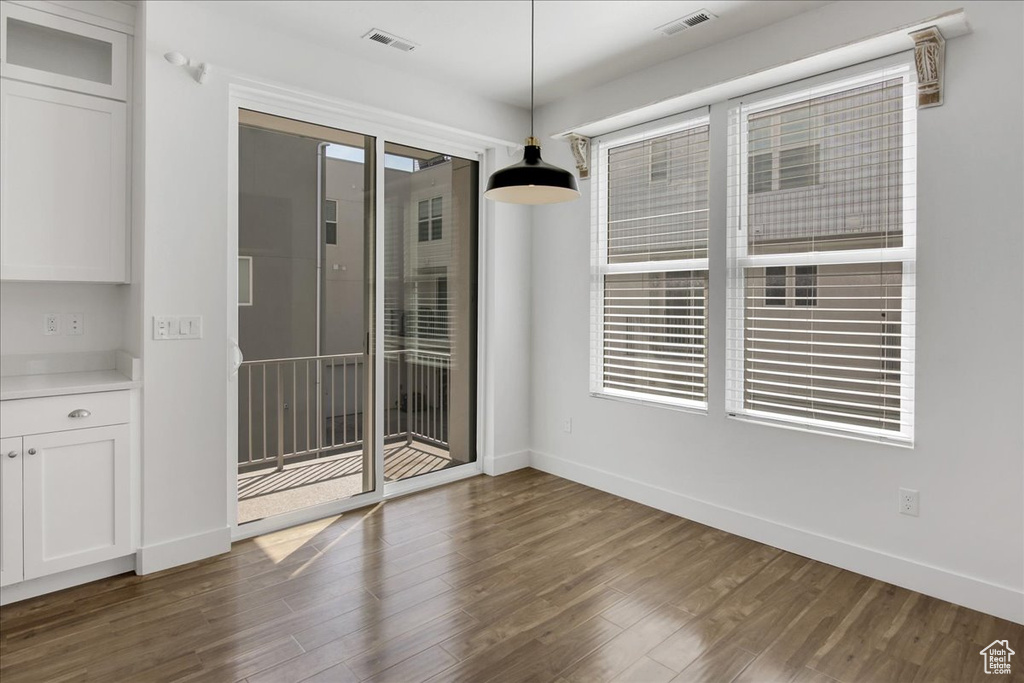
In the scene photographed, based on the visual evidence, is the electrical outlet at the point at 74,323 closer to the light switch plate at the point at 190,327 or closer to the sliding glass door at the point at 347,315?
the light switch plate at the point at 190,327

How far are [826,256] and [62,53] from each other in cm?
397

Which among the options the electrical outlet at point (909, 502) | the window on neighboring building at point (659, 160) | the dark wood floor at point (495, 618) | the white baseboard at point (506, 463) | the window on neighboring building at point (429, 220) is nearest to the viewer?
the dark wood floor at point (495, 618)

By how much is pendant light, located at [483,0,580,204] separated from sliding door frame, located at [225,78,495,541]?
5.27ft

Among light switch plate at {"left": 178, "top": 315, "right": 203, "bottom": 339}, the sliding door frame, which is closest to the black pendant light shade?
the sliding door frame

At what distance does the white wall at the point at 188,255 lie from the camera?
2.86 metres

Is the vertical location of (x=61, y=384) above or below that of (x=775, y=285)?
below

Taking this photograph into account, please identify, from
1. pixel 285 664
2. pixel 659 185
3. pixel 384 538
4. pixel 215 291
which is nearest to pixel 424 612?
pixel 285 664

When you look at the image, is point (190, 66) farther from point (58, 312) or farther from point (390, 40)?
point (58, 312)

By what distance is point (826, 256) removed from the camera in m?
3.06

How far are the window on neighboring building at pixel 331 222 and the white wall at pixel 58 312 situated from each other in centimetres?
114

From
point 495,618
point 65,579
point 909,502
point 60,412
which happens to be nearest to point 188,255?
point 60,412

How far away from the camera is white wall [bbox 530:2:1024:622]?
2.48 m

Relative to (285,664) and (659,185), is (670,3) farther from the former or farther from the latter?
(285,664)

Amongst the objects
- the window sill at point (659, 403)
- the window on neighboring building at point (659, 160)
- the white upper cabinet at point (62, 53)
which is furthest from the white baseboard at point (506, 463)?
the white upper cabinet at point (62, 53)
